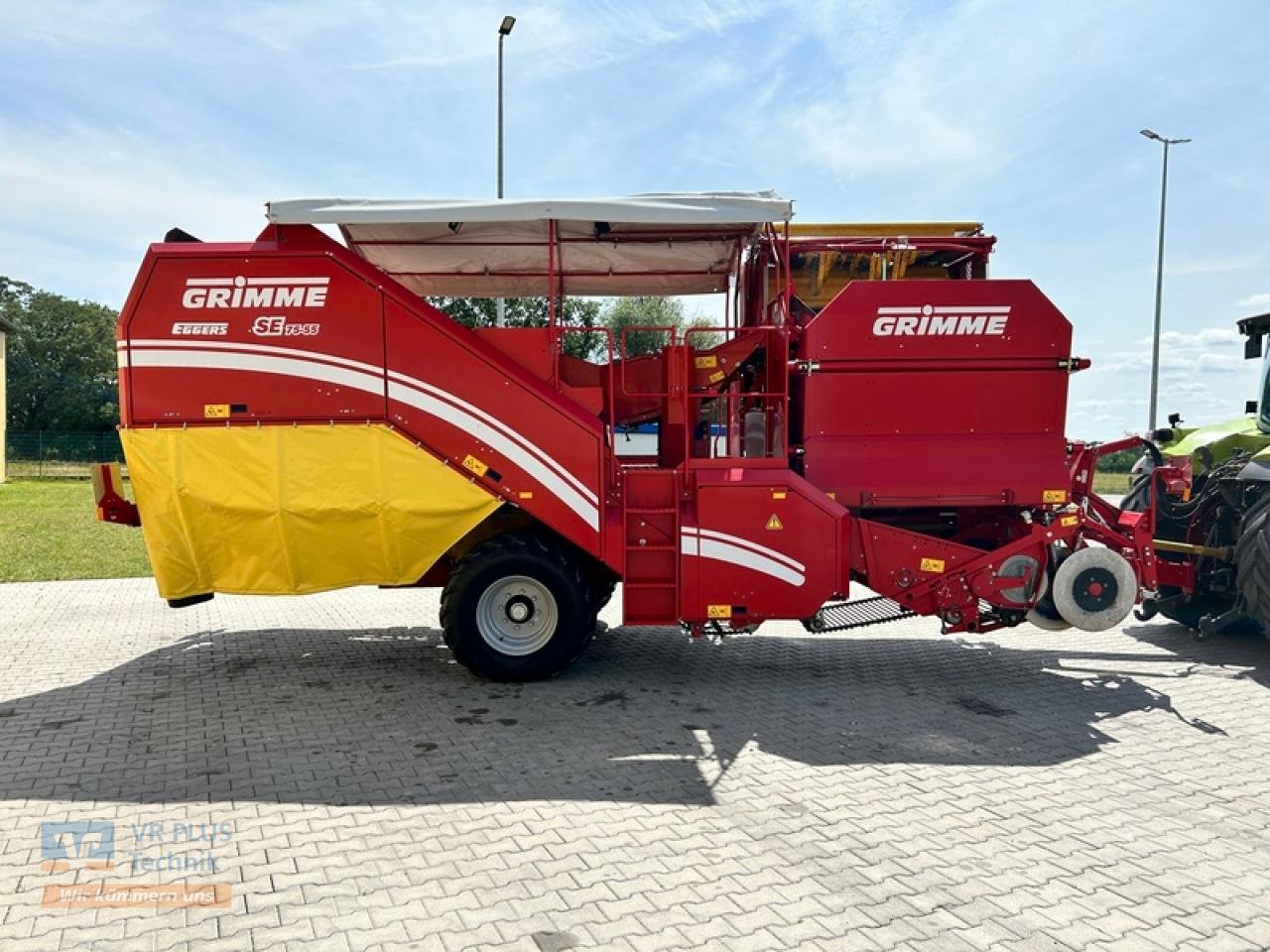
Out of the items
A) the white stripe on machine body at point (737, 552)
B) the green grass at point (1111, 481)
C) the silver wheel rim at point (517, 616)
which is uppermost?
the white stripe on machine body at point (737, 552)

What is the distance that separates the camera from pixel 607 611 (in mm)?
8547

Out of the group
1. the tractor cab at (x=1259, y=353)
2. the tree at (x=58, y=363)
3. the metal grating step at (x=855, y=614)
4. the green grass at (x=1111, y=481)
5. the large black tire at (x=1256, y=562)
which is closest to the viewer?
the metal grating step at (x=855, y=614)

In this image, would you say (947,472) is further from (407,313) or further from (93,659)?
(93,659)

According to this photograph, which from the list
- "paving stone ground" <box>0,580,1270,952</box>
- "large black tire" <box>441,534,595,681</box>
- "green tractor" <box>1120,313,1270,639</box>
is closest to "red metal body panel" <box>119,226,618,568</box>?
"large black tire" <box>441,534,595,681</box>

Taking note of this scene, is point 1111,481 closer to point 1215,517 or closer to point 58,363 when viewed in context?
point 1215,517

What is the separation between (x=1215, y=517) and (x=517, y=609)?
6001 mm

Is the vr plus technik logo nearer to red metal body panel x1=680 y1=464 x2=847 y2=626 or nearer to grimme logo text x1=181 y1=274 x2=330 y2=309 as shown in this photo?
grimme logo text x1=181 y1=274 x2=330 y2=309

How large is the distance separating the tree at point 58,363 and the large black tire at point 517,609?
4539 cm

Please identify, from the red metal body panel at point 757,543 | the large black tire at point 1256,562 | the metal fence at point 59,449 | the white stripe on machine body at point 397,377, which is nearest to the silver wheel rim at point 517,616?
the white stripe on machine body at point 397,377

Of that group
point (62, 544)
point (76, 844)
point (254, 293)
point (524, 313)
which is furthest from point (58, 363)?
point (76, 844)

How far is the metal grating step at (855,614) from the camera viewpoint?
19.4 feet

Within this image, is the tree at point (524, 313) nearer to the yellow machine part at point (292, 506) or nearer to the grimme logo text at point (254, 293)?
the grimme logo text at point (254, 293)

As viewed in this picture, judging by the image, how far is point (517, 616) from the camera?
5836 millimetres

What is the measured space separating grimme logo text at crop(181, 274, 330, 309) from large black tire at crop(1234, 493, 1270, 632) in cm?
707
